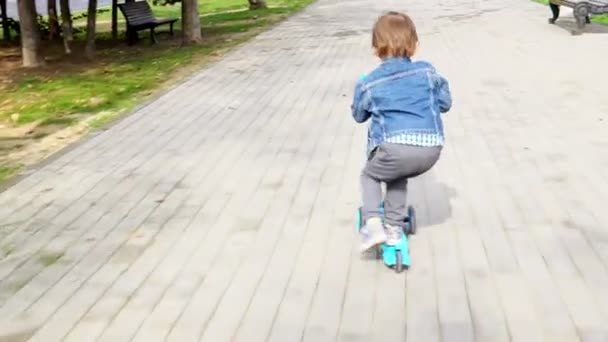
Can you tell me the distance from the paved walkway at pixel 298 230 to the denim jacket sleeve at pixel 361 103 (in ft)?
2.86

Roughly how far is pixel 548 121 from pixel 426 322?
5.04 meters

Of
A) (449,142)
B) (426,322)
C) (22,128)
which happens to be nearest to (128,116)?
(22,128)

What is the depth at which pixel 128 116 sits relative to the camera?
9.93 m

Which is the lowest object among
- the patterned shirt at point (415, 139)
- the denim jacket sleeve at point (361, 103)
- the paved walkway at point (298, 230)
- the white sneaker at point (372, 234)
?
the paved walkway at point (298, 230)

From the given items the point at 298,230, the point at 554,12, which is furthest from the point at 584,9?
the point at 298,230

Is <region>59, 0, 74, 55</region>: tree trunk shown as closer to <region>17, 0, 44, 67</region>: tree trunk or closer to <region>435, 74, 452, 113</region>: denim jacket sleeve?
<region>17, 0, 44, 67</region>: tree trunk

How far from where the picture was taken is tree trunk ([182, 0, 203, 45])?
17234 mm

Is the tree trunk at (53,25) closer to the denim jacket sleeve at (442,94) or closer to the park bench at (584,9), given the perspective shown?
the park bench at (584,9)

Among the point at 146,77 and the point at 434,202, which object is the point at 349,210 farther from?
the point at 146,77

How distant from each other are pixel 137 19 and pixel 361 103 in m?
14.4

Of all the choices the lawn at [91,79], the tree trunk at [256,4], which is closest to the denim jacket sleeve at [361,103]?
the lawn at [91,79]

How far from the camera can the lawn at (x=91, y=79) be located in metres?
9.89

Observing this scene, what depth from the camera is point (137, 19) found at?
18.3 metres

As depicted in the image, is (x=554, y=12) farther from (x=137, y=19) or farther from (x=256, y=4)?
(x=256, y=4)
